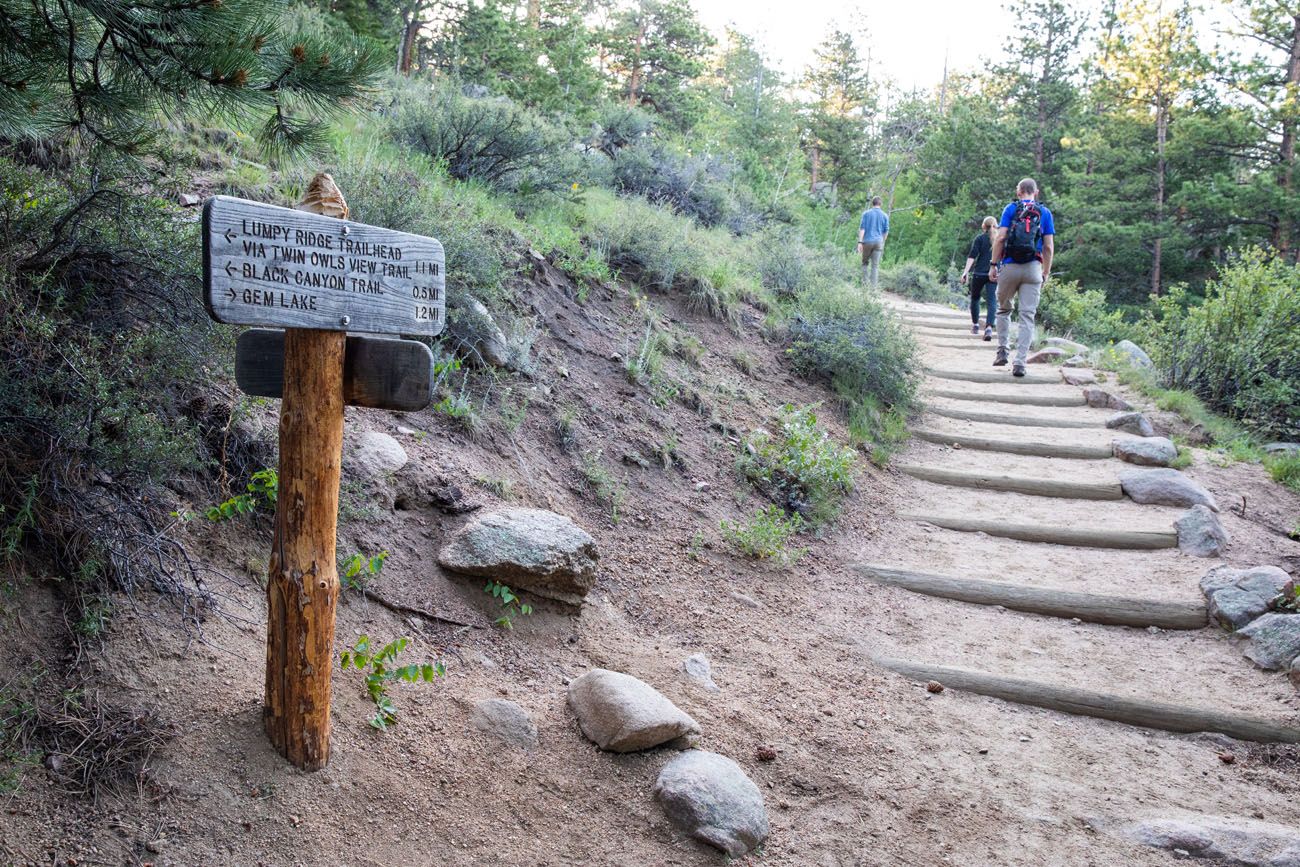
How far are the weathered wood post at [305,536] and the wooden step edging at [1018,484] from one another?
250 inches

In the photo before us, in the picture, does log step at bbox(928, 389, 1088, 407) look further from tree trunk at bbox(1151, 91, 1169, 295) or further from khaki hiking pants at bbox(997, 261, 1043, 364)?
tree trunk at bbox(1151, 91, 1169, 295)

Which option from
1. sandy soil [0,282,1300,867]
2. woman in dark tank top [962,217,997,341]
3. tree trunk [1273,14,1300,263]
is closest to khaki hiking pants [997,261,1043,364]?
woman in dark tank top [962,217,997,341]

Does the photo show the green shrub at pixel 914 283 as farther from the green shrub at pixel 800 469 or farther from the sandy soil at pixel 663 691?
the sandy soil at pixel 663 691

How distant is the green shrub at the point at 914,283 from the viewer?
66.3 ft

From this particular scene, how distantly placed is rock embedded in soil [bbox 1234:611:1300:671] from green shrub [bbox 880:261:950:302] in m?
15.5

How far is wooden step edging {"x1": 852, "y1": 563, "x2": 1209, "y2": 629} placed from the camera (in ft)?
18.0

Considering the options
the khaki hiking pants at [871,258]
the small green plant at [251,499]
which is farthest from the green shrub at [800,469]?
the khaki hiking pants at [871,258]

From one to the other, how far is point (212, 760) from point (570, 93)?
Result: 46.4 ft

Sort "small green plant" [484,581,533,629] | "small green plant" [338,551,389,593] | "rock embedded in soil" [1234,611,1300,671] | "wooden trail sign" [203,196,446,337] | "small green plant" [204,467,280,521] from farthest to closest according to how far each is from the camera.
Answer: "rock embedded in soil" [1234,611,1300,671] → "small green plant" [484,581,533,629] → "small green plant" [338,551,389,593] → "small green plant" [204,467,280,521] → "wooden trail sign" [203,196,446,337]

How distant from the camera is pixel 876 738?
4.08 meters

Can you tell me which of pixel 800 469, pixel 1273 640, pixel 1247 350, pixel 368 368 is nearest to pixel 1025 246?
pixel 1247 350

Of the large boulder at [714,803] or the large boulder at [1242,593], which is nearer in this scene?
the large boulder at [714,803]

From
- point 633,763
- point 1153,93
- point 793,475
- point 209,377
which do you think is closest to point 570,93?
point 793,475

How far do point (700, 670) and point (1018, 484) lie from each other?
15.4 feet
